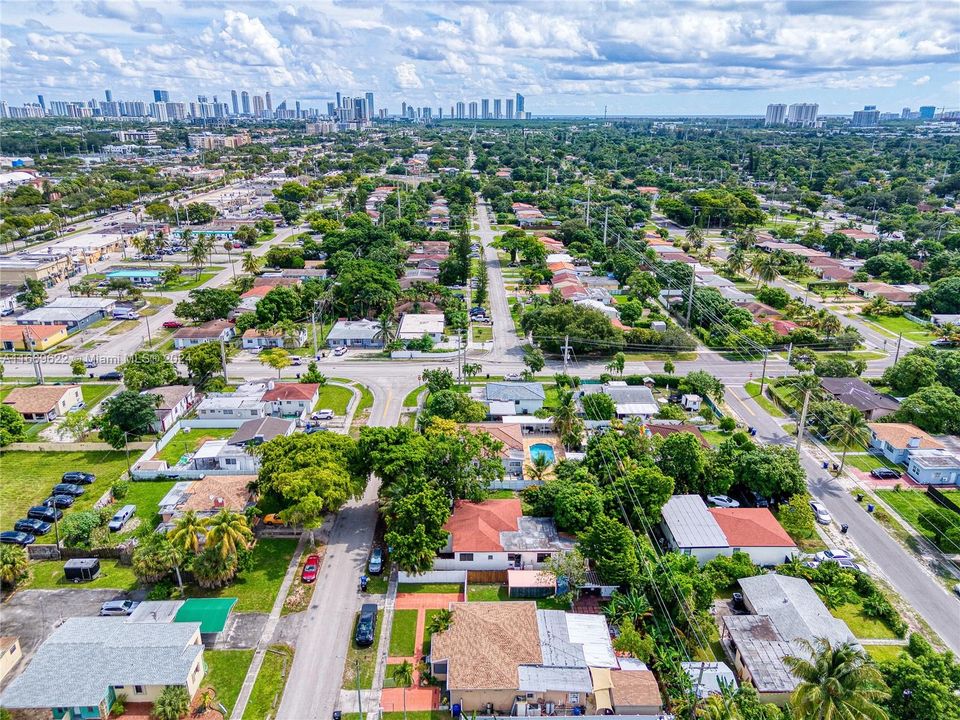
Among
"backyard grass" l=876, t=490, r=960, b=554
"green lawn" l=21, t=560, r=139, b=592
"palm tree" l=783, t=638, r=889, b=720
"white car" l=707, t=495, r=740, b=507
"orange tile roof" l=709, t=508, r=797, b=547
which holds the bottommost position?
"green lawn" l=21, t=560, r=139, b=592

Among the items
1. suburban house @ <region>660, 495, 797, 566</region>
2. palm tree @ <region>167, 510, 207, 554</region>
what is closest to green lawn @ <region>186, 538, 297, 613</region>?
palm tree @ <region>167, 510, 207, 554</region>

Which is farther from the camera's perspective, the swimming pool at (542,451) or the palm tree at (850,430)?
the palm tree at (850,430)

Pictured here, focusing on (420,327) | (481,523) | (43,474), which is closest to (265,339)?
(420,327)

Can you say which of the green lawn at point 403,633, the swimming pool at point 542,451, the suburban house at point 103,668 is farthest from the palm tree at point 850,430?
the suburban house at point 103,668

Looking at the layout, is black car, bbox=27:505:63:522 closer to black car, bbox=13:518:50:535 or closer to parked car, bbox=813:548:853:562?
black car, bbox=13:518:50:535

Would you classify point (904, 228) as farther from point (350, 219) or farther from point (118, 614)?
point (118, 614)

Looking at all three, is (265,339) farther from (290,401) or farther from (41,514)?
(41,514)

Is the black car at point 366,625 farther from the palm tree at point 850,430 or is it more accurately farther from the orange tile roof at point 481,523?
the palm tree at point 850,430
